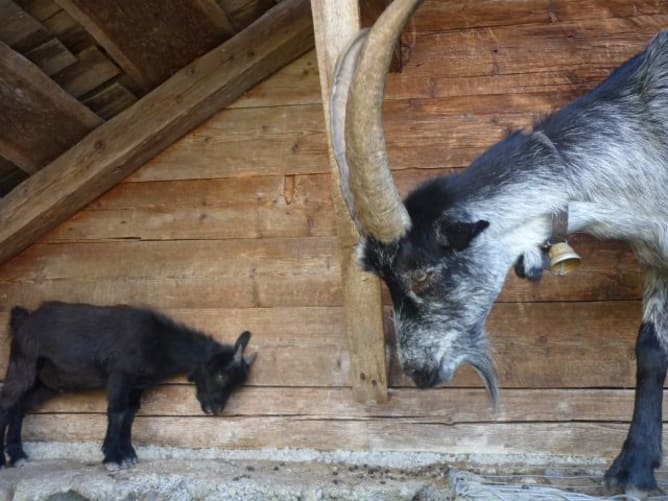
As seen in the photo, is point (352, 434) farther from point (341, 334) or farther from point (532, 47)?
point (532, 47)

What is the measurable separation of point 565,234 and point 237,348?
72.1 inches

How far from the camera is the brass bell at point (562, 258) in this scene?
3186 mm

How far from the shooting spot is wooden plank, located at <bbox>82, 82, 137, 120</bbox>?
4.34 meters

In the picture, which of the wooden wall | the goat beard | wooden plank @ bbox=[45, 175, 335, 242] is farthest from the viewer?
wooden plank @ bbox=[45, 175, 335, 242]

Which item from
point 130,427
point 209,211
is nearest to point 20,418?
point 130,427

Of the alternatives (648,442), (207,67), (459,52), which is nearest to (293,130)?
(207,67)

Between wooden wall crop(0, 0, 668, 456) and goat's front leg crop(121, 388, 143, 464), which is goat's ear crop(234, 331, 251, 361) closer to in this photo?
wooden wall crop(0, 0, 668, 456)

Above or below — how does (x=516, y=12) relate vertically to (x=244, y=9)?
below

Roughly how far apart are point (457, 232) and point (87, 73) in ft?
7.08

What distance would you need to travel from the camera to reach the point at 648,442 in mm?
3451

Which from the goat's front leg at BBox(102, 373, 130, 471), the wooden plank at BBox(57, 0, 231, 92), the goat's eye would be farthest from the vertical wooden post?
the goat's front leg at BBox(102, 373, 130, 471)

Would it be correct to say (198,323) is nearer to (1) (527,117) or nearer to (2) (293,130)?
(2) (293,130)

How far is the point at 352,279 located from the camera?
3.69 meters

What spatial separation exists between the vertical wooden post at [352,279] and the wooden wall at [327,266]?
8.3 inches
